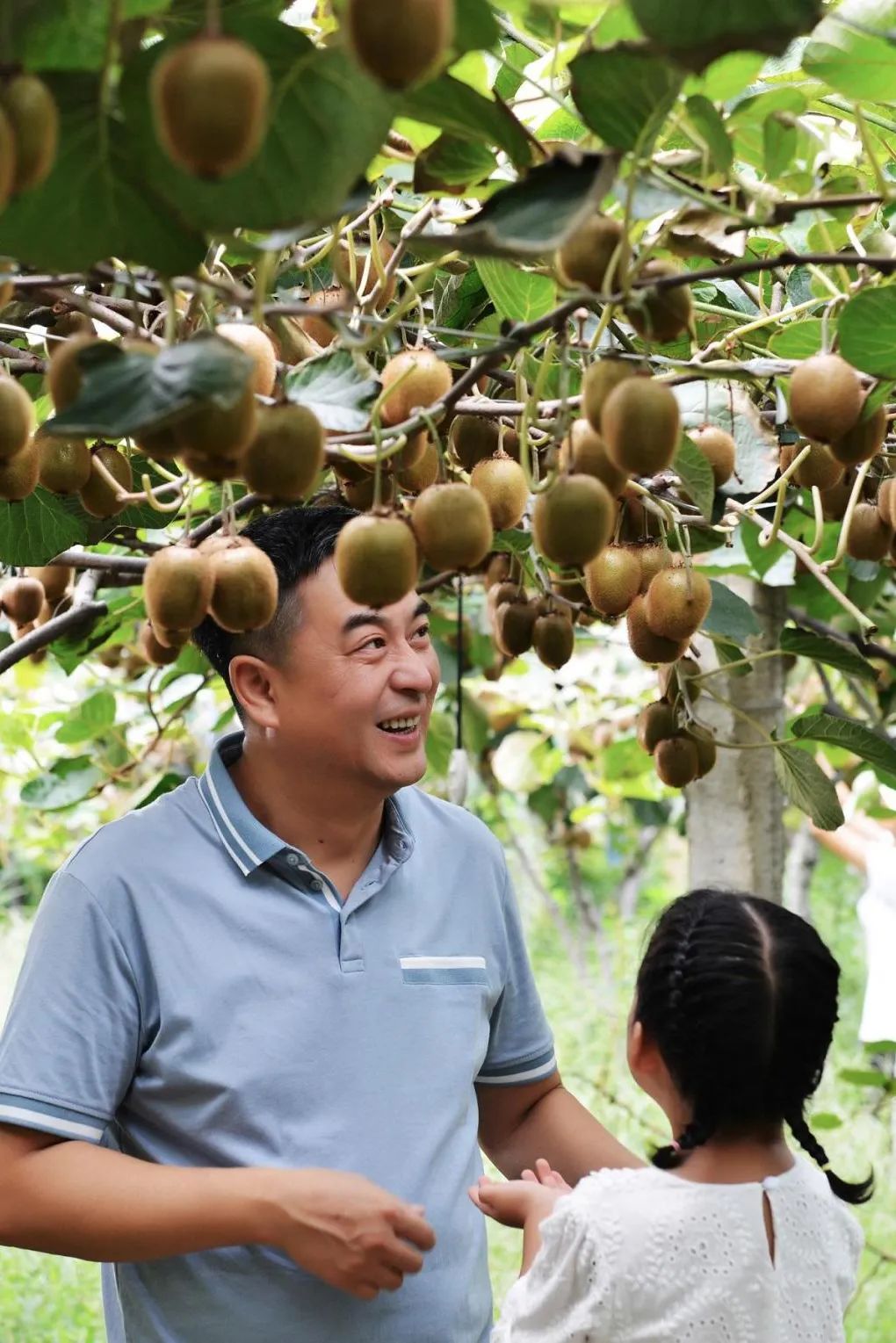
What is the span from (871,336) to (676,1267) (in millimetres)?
1002

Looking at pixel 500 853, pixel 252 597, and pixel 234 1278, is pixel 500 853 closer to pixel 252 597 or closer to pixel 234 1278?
pixel 234 1278

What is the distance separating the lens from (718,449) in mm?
1088

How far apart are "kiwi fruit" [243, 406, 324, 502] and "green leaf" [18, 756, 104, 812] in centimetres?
214

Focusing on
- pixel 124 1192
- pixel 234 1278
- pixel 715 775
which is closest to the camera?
pixel 124 1192

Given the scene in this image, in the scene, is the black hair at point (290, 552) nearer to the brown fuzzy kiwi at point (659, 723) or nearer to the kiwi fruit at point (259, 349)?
the brown fuzzy kiwi at point (659, 723)

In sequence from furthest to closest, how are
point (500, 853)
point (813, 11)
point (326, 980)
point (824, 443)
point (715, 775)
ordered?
1. point (715, 775)
2. point (500, 853)
3. point (326, 980)
4. point (824, 443)
5. point (813, 11)

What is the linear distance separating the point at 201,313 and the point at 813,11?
42 cm

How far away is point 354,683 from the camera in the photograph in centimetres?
166

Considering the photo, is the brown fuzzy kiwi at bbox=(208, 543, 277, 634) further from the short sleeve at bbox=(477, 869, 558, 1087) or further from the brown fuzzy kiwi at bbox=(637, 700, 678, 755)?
the short sleeve at bbox=(477, 869, 558, 1087)

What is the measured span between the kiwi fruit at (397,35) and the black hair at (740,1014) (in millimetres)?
1257

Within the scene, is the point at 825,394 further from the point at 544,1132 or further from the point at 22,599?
the point at 544,1132

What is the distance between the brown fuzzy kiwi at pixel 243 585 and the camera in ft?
2.74

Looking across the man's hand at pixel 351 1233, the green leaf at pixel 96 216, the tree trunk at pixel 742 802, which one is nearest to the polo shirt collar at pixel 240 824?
the man's hand at pixel 351 1233

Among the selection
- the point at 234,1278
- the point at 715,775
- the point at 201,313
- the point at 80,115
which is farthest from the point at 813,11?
the point at 715,775
